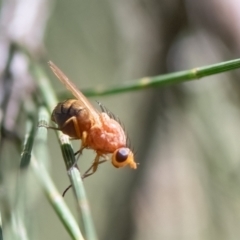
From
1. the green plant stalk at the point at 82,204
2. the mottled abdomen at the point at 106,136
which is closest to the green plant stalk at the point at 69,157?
the green plant stalk at the point at 82,204

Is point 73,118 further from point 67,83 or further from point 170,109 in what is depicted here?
point 170,109

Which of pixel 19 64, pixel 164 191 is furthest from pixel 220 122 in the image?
pixel 19 64

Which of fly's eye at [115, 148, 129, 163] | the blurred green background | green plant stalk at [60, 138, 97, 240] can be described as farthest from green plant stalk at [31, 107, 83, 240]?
the blurred green background

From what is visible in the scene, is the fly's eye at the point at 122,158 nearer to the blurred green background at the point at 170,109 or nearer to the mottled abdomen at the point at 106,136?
the mottled abdomen at the point at 106,136

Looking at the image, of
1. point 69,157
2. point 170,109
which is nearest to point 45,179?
point 69,157

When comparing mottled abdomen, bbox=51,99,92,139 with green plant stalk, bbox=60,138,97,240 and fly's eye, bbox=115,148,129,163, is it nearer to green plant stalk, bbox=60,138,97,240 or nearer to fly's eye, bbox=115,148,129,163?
fly's eye, bbox=115,148,129,163

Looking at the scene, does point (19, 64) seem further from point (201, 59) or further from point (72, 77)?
point (72, 77)
